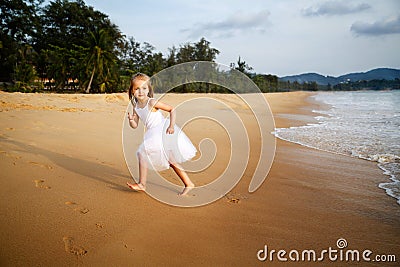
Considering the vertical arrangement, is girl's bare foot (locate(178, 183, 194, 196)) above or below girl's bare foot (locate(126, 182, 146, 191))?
below

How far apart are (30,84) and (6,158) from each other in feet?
78.0

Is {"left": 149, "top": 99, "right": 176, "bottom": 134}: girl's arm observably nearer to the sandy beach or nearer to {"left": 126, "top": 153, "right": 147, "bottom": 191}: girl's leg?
{"left": 126, "top": 153, "right": 147, "bottom": 191}: girl's leg

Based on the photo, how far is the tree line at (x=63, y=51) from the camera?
2762 centimetres

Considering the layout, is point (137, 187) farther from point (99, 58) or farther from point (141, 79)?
point (99, 58)

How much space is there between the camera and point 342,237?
85.4 inches

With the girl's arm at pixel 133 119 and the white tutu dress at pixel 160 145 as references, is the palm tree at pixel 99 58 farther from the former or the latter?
the white tutu dress at pixel 160 145

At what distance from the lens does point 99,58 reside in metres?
27.4

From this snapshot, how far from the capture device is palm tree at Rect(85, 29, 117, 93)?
89.8 feet

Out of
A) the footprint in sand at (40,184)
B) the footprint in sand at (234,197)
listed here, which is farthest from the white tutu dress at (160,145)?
the footprint in sand at (40,184)

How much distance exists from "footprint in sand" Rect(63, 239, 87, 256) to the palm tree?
27896mm

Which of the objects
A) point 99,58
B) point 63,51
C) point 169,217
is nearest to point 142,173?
point 169,217

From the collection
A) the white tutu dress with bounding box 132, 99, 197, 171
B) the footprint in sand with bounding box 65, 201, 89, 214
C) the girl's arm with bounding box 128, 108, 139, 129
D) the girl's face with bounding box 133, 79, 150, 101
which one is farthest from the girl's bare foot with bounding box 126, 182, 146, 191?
the girl's face with bounding box 133, 79, 150, 101

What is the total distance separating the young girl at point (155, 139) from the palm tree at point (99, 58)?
1053 inches

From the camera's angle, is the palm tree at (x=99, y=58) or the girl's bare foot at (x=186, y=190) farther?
the palm tree at (x=99, y=58)
